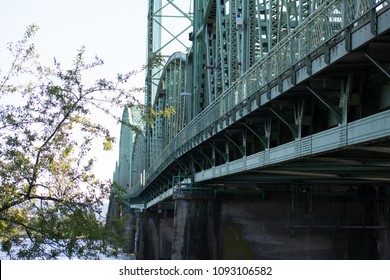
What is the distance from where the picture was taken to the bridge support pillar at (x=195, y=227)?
4569cm

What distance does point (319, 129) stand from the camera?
79.7ft

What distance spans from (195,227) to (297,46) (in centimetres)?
2363

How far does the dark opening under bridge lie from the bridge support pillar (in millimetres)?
54

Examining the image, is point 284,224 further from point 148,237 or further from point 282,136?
point 148,237

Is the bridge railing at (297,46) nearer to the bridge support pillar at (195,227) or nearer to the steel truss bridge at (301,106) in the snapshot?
the steel truss bridge at (301,106)

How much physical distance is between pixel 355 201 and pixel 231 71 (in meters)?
8.29

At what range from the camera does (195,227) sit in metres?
46.3

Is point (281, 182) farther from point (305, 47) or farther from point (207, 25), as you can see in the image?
point (305, 47)

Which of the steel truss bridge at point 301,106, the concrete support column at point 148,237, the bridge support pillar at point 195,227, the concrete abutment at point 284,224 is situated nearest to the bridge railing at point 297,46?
the steel truss bridge at point 301,106

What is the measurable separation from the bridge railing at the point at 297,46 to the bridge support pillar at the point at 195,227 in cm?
870

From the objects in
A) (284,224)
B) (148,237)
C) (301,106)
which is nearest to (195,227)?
(284,224)

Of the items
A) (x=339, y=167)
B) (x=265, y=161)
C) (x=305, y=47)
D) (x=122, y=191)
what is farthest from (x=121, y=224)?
(x=339, y=167)

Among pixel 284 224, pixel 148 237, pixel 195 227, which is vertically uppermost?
pixel 148 237

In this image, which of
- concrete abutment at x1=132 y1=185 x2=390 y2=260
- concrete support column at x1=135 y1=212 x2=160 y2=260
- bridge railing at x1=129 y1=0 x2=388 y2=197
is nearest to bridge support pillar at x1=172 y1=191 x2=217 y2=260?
concrete abutment at x1=132 y1=185 x2=390 y2=260
